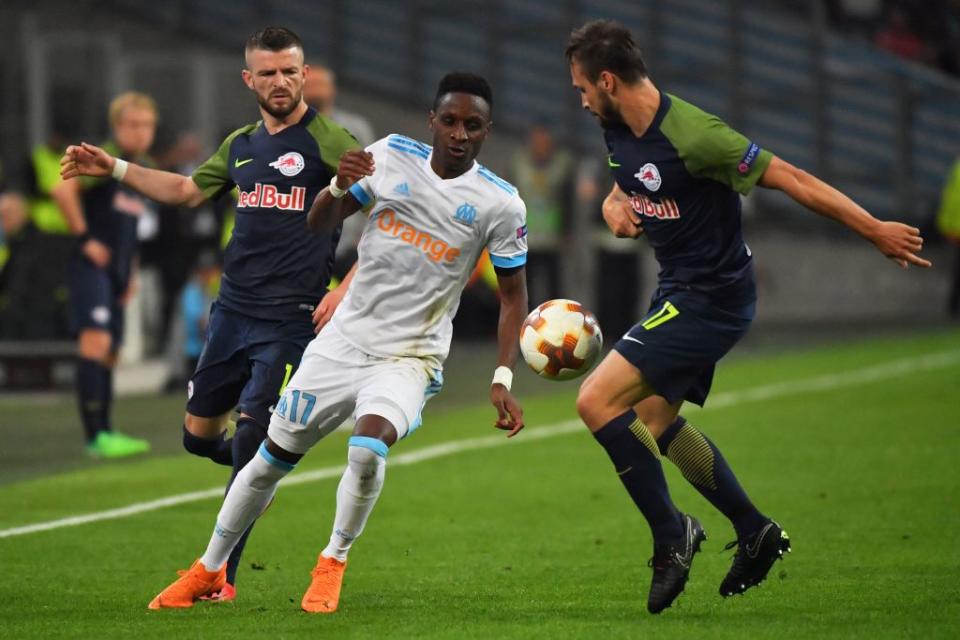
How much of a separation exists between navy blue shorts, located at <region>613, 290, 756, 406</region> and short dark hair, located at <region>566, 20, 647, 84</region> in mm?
929

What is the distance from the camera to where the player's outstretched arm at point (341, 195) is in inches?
255

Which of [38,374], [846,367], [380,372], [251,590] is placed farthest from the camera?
[846,367]

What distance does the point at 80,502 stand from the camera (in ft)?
33.3

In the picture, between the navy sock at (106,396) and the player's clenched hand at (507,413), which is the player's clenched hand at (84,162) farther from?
the navy sock at (106,396)

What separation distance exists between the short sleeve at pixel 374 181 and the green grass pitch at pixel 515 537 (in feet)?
5.18

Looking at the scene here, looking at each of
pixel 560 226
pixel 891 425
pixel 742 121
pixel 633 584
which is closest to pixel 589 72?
pixel 633 584

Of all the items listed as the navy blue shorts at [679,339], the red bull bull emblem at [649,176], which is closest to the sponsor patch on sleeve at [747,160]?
the red bull bull emblem at [649,176]

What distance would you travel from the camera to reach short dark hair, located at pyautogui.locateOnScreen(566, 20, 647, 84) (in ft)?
22.6

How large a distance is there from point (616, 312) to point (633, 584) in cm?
1399

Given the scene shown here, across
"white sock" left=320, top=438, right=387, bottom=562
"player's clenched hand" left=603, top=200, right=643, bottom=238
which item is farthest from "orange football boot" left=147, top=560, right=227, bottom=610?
"player's clenched hand" left=603, top=200, right=643, bottom=238

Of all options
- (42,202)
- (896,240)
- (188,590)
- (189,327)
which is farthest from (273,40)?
(42,202)

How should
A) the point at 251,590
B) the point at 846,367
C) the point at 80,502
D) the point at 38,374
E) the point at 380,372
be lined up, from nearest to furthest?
1. the point at 380,372
2. the point at 251,590
3. the point at 80,502
4. the point at 38,374
5. the point at 846,367

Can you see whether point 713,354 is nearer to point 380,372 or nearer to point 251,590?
point 380,372

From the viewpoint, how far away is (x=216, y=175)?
7711 millimetres
